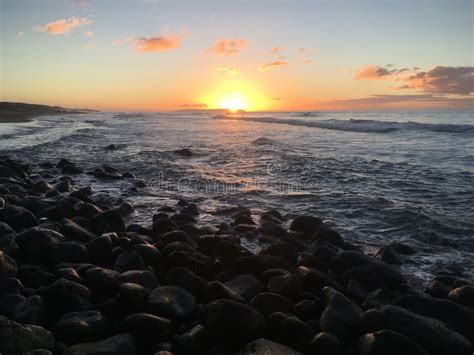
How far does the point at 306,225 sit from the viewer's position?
765cm

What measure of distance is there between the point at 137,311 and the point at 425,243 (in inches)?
217

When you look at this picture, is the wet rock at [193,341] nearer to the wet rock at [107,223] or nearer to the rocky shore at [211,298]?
the rocky shore at [211,298]

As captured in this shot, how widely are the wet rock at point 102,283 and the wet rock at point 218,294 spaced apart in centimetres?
108

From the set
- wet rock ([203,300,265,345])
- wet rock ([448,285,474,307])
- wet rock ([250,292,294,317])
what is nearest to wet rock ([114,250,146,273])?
wet rock ([203,300,265,345])

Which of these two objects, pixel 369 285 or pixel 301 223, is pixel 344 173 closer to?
pixel 301 223

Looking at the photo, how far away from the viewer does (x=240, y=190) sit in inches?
461

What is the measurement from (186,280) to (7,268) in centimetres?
218

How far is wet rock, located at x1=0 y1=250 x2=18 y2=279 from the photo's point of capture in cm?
450

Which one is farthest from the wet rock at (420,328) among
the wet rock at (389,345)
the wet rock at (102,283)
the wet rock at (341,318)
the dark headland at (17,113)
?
the dark headland at (17,113)

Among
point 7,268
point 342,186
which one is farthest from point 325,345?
point 342,186

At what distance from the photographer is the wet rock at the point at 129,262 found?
5.23m

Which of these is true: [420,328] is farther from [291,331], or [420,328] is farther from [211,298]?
[211,298]

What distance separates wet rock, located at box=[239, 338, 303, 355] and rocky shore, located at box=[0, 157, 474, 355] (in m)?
0.01

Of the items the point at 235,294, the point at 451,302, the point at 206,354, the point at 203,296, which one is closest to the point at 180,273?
the point at 203,296
